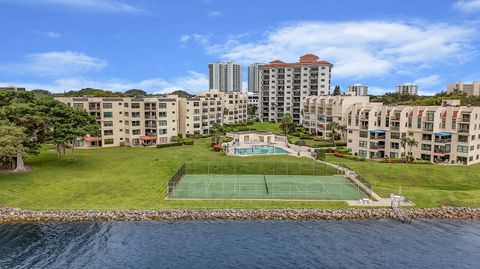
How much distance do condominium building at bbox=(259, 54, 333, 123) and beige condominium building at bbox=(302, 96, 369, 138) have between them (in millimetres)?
16825

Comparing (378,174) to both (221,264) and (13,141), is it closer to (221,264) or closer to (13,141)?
(221,264)

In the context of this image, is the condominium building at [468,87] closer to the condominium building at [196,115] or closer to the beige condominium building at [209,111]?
the beige condominium building at [209,111]

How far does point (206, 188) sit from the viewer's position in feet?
197

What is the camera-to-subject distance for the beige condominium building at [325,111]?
111062 millimetres

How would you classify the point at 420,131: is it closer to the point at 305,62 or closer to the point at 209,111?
the point at 209,111

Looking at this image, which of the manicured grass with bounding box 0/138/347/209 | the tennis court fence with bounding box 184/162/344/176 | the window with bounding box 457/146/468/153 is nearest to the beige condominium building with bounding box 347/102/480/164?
the window with bounding box 457/146/468/153

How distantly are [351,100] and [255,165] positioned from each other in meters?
51.1

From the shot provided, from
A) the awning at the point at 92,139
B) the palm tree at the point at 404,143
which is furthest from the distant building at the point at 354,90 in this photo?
the awning at the point at 92,139

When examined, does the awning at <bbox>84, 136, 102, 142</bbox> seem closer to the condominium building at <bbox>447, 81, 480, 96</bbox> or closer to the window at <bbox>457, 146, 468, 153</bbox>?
the window at <bbox>457, 146, 468, 153</bbox>

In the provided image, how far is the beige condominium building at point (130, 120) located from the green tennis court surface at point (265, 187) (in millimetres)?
37338

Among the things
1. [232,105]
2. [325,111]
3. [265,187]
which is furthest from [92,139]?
[325,111]

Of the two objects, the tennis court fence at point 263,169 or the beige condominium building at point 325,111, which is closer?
the tennis court fence at point 263,169

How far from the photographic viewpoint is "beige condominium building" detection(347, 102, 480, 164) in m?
79.6

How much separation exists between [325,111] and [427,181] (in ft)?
176
